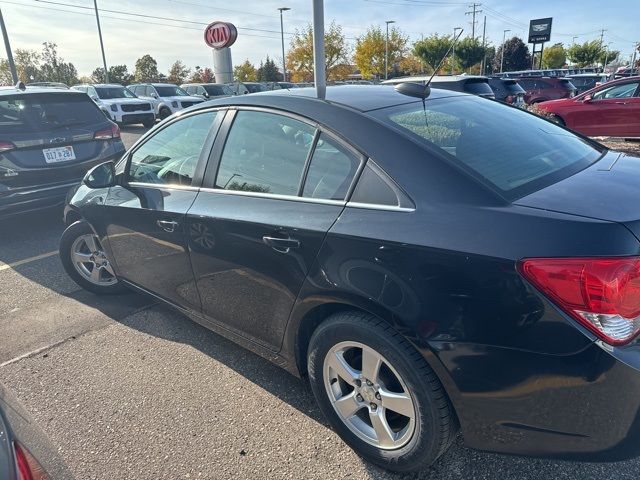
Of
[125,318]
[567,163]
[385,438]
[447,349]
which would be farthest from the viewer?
[125,318]

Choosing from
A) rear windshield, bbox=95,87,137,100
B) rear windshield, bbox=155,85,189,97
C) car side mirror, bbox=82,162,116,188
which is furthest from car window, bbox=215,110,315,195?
rear windshield, bbox=155,85,189,97

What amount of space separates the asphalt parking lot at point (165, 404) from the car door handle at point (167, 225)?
874 mm

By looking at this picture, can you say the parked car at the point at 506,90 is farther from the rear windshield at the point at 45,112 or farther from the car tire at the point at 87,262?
the car tire at the point at 87,262

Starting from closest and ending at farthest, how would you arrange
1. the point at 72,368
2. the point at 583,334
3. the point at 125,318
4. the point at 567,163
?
the point at 583,334 < the point at 567,163 < the point at 72,368 < the point at 125,318

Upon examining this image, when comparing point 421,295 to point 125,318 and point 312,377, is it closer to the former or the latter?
point 312,377

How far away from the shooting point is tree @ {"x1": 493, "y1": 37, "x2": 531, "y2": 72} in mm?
67062

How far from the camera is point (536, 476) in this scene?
2.04 meters

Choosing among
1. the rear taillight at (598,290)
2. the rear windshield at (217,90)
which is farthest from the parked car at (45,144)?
the rear windshield at (217,90)

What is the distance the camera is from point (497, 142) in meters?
2.24

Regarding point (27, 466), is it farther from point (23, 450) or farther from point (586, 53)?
point (586, 53)

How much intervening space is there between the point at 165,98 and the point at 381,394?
64.4ft

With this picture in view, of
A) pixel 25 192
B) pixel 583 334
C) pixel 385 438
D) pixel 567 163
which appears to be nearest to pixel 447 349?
pixel 583 334

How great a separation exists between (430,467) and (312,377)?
0.66m

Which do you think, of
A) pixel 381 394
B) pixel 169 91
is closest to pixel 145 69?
pixel 169 91
